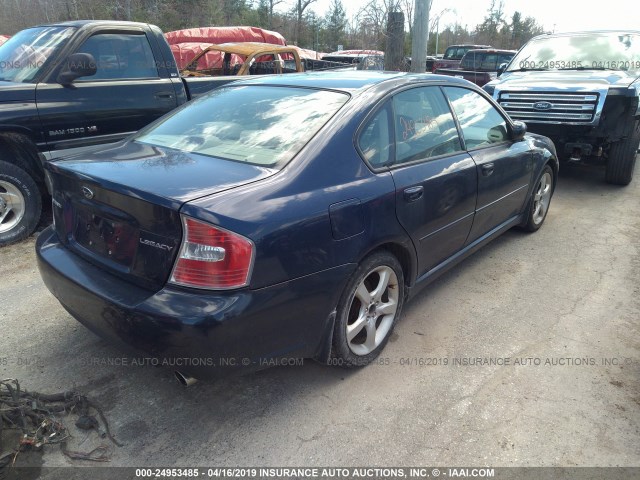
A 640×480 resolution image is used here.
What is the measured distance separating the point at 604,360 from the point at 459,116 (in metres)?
1.89

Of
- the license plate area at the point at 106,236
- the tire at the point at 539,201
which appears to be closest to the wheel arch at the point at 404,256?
the license plate area at the point at 106,236

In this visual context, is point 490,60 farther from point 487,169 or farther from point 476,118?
point 487,169

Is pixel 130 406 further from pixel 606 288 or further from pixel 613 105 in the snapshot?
pixel 613 105

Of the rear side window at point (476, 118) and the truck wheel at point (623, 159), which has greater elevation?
the rear side window at point (476, 118)

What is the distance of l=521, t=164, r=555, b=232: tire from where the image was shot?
4.71 m

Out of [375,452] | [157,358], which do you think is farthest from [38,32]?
[375,452]

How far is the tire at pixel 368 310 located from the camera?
255cm

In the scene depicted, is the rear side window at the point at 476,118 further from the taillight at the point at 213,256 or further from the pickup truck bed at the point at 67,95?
the pickup truck bed at the point at 67,95

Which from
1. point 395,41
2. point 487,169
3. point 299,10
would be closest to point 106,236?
point 487,169

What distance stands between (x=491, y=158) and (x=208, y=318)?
8.70 feet

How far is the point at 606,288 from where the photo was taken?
3852 mm

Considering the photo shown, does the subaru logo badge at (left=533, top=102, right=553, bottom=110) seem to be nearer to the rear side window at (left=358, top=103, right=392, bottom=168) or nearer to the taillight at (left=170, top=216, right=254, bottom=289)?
the rear side window at (left=358, top=103, right=392, bottom=168)

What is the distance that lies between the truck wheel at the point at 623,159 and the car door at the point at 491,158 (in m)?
2.91

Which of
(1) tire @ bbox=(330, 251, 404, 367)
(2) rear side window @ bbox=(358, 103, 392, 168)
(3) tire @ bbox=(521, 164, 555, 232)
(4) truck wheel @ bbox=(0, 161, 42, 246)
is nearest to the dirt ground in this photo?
(1) tire @ bbox=(330, 251, 404, 367)
